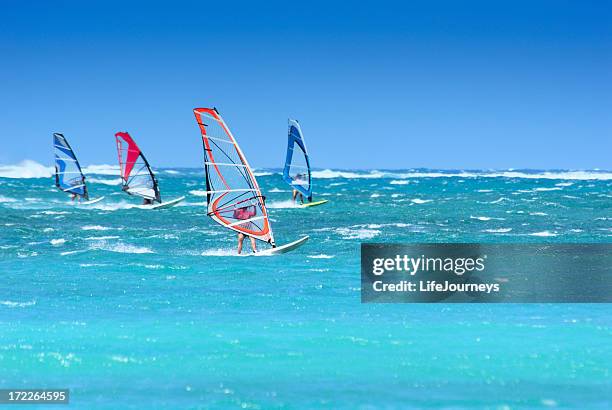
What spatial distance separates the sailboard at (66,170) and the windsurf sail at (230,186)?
2691cm

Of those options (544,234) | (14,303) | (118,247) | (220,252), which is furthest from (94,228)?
(14,303)

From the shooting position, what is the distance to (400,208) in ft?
164

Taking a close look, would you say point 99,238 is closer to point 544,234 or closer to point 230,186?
point 230,186

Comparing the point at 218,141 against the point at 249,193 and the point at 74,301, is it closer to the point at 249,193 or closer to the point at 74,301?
the point at 249,193

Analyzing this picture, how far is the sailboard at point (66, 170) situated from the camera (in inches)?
1866

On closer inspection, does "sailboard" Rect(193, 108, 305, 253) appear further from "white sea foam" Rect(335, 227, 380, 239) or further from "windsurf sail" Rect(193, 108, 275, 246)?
"white sea foam" Rect(335, 227, 380, 239)

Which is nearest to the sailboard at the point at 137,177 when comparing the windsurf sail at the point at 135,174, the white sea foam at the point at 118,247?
the windsurf sail at the point at 135,174

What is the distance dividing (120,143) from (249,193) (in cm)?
2325

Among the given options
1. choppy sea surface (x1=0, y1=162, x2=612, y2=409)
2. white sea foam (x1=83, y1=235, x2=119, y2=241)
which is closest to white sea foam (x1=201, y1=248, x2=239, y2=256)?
choppy sea surface (x1=0, y1=162, x2=612, y2=409)

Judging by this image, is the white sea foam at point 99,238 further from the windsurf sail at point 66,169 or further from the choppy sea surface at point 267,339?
the windsurf sail at point 66,169

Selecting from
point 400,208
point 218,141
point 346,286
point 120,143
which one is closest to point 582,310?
point 346,286

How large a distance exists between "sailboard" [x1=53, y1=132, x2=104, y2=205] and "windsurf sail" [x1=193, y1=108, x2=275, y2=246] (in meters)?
26.9

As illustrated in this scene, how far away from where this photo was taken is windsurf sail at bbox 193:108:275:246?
21219 mm

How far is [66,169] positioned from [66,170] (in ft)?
0.27
